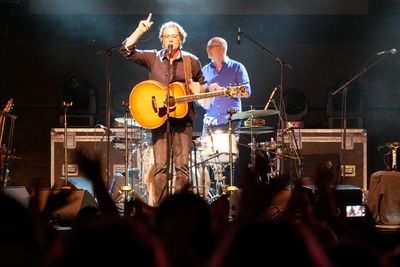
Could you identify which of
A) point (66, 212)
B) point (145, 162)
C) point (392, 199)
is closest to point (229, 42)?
point (145, 162)

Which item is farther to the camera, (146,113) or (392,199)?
(392,199)

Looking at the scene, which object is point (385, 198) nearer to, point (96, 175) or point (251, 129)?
point (251, 129)

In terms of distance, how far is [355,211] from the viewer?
5.69 meters

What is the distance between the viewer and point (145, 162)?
919cm

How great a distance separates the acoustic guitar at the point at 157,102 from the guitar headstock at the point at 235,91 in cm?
31

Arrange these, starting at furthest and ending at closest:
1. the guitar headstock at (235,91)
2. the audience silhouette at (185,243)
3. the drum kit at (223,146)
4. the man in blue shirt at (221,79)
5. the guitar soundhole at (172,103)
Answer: the man in blue shirt at (221,79)
the drum kit at (223,146)
the guitar headstock at (235,91)
the guitar soundhole at (172,103)
the audience silhouette at (185,243)

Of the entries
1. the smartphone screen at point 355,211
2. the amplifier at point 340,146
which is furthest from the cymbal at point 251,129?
the smartphone screen at point 355,211

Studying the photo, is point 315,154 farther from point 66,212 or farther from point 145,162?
point 66,212

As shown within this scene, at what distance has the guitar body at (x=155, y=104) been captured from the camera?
6996 millimetres

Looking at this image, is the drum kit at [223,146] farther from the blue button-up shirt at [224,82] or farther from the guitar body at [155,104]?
the guitar body at [155,104]

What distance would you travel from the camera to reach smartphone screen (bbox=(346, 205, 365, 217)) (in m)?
5.64

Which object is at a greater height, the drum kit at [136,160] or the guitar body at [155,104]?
the guitar body at [155,104]

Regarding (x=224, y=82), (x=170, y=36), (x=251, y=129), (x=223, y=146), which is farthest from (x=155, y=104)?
(x=224, y=82)

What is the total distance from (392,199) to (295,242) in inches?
258
